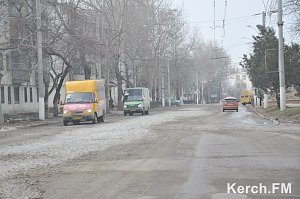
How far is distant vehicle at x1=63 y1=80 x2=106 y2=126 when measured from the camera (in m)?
34.7

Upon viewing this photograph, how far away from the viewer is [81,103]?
115 feet

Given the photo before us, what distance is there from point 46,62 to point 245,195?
42.1 metres

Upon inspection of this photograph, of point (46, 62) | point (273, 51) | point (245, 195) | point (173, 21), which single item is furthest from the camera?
point (173, 21)

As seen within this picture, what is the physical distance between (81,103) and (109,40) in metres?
22.5

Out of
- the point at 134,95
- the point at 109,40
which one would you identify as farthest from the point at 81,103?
the point at 109,40

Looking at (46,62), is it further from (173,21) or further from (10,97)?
Result: (173,21)

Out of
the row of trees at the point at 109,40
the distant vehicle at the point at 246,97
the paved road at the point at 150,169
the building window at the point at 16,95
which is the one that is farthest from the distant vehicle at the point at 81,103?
the distant vehicle at the point at 246,97

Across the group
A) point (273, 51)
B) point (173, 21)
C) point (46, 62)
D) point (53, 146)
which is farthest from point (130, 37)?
point (53, 146)

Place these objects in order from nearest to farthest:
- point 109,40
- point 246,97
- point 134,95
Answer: point 134,95 → point 109,40 → point 246,97

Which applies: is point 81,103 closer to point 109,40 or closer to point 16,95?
point 109,40

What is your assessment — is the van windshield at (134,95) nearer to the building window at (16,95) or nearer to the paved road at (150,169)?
the building window at (16,95)

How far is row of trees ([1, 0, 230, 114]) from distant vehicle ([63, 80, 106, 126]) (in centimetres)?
577

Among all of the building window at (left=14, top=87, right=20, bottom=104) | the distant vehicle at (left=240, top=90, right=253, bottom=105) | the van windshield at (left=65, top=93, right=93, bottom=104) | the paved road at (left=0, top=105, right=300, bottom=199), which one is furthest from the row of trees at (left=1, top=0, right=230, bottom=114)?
the paved road at (left=0, top=105, right=300, bottom=199)

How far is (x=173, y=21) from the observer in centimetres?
7531
